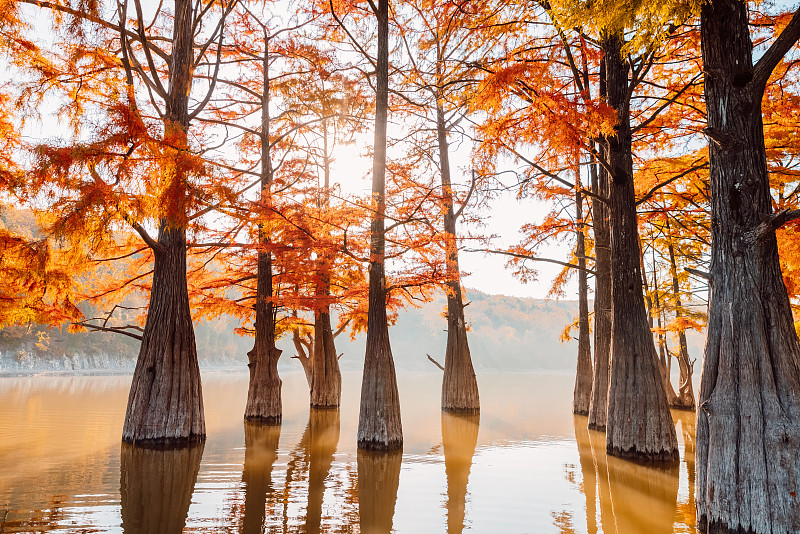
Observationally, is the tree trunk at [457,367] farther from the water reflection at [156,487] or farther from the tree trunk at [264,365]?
the water reflection at [156,487]

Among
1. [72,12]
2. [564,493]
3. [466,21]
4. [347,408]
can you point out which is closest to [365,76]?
[466,21]

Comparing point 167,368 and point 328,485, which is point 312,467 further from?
point 167,368

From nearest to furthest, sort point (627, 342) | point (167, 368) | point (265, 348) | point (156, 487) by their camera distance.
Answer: point (156, 487)
point (627, 342)
point (167, 368)
point (265, 348)

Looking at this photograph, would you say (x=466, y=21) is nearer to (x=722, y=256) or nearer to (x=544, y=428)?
(x=722, y=256)

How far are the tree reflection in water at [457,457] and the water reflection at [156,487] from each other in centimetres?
288

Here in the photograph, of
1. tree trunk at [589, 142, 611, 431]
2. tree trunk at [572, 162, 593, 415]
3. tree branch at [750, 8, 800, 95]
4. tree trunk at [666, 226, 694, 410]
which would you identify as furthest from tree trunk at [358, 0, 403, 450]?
tree trunk at [666, 226, 694, 410]

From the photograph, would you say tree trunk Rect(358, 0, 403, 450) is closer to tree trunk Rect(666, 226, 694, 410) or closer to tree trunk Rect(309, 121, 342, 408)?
tree trunk Rect(309, 121, 342, 408)

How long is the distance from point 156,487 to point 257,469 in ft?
5.33

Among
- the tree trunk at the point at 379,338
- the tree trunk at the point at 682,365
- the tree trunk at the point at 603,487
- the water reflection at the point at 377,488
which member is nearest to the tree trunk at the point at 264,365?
the tree trunk at the point at 379,338

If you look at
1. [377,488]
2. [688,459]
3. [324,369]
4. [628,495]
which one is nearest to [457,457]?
[377,488]

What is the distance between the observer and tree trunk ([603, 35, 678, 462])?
8141mm

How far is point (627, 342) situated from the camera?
8.37 meters

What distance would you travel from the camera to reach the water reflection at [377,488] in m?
5.39

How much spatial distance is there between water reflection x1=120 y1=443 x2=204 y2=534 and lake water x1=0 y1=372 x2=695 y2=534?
0.06ft
